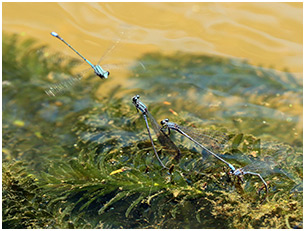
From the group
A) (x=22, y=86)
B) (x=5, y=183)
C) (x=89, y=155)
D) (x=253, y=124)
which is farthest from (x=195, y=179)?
(x=22, y=86)

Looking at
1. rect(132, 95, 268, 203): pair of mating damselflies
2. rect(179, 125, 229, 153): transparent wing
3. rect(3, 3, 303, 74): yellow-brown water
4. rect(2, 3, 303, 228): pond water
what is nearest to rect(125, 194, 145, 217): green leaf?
rect(2, 3, 303, 228): pond water

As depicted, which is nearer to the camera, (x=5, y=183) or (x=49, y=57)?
(x=5, y=183)

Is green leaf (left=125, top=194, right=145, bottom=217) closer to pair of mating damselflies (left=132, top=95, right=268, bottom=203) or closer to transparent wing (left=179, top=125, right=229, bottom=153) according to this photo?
pair of mating damselflies (left=132, top=95, right=268, bottom=203)

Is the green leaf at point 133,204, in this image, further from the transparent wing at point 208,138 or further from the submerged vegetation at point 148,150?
the transparent wing at point 208,138

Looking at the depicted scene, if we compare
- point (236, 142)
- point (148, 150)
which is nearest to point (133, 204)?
point (148, 150)

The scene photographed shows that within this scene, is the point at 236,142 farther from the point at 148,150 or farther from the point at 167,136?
the point at 148,150

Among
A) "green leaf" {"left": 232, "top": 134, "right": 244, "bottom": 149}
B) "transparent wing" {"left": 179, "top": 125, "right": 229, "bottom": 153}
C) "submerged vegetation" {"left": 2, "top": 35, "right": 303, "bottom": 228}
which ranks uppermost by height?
"transparent wing" {"left": 179, "top": 125, "right": 229, "bottom": 153}

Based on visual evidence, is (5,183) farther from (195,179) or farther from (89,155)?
(195,179)
